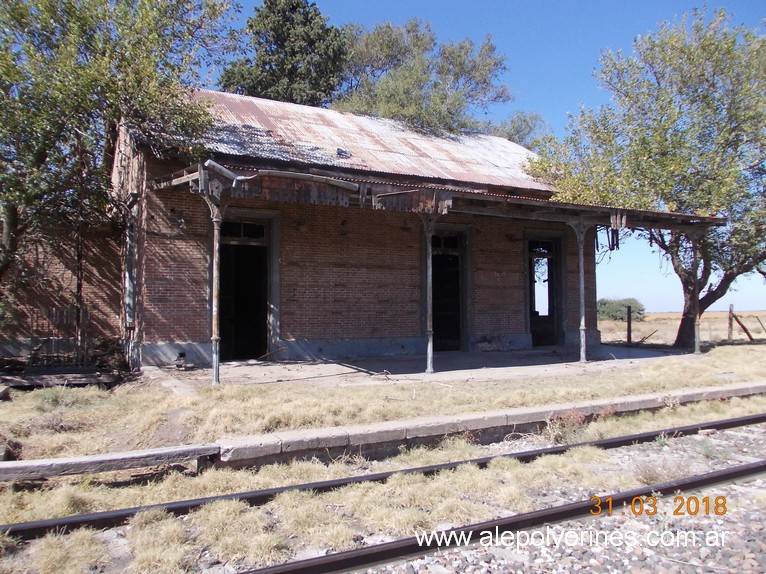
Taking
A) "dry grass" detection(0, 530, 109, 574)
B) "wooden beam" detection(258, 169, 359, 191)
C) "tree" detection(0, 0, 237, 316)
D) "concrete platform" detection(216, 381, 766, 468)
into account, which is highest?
Answer: "tree" detection(0, 0, 237, 316)

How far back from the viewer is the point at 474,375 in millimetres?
10719

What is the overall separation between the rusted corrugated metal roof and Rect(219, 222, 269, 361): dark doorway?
2.70 m

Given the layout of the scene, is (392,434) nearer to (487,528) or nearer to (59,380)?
(487,528)

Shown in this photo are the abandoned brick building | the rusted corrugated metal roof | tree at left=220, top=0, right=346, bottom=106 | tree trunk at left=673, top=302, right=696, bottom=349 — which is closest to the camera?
the abandoned brick building

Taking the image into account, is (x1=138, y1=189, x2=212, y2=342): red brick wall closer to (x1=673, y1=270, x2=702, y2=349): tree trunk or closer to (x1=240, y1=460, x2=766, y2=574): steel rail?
(x1=240, y1=460, x2=766, y2=574): steel rail

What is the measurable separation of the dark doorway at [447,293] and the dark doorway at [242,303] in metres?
4.54

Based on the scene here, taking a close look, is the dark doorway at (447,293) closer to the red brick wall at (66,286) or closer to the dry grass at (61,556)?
the red brick wall at (66,286)

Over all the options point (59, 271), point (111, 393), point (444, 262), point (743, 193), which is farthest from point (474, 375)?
point (743, 193)

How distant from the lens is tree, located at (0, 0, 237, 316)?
986 cm

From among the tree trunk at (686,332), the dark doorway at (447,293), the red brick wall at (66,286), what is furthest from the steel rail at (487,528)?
the tree trunk at (686,332)

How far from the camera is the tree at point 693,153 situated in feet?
52.3

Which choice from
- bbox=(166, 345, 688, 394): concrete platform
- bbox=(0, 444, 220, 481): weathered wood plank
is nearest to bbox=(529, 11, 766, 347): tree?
bbox=(166, 345, 688, 394): concrete platform

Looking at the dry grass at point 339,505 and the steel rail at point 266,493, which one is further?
the steel rail at point 266,493

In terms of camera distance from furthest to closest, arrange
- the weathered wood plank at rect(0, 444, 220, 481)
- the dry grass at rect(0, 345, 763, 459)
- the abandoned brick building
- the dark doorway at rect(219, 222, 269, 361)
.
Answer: the dark doorway at rect(219, 222, 269, 361), the abandoned brick building, the dry grass at rect(0, 345, 763, 459), the weathered wood plank at rect(0, 444, 220, 481)
